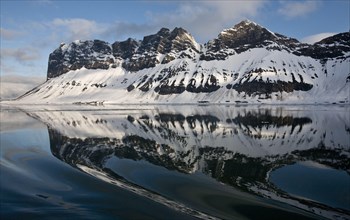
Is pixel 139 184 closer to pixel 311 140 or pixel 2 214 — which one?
pixel 2 214

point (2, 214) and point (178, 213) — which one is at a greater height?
point (178, 213)

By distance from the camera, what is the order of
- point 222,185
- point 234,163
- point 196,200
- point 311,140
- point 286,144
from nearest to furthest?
point 196,200
point 222,185
point 234,163
point 286,144
point 311,140

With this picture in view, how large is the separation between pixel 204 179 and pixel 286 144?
2128 cm

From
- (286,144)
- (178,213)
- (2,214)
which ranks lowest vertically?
(2,214)

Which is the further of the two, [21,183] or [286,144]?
[286,144]

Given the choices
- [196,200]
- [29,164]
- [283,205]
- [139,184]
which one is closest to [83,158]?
[29,164]

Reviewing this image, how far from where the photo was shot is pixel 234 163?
1215 inches

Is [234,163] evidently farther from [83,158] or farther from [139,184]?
[83,158]

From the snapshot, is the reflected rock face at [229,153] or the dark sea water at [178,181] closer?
the dark sea water at [178,181]

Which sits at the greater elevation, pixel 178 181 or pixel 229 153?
pixel 229 153

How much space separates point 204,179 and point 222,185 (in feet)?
6.77

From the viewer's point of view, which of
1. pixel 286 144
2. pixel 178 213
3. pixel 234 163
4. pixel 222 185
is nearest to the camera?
pixel 178 213

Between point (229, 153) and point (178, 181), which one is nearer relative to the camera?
point (178, 181)

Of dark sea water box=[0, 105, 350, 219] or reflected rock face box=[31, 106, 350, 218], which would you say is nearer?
dark sea water box=[0, 105, 350, 219]
